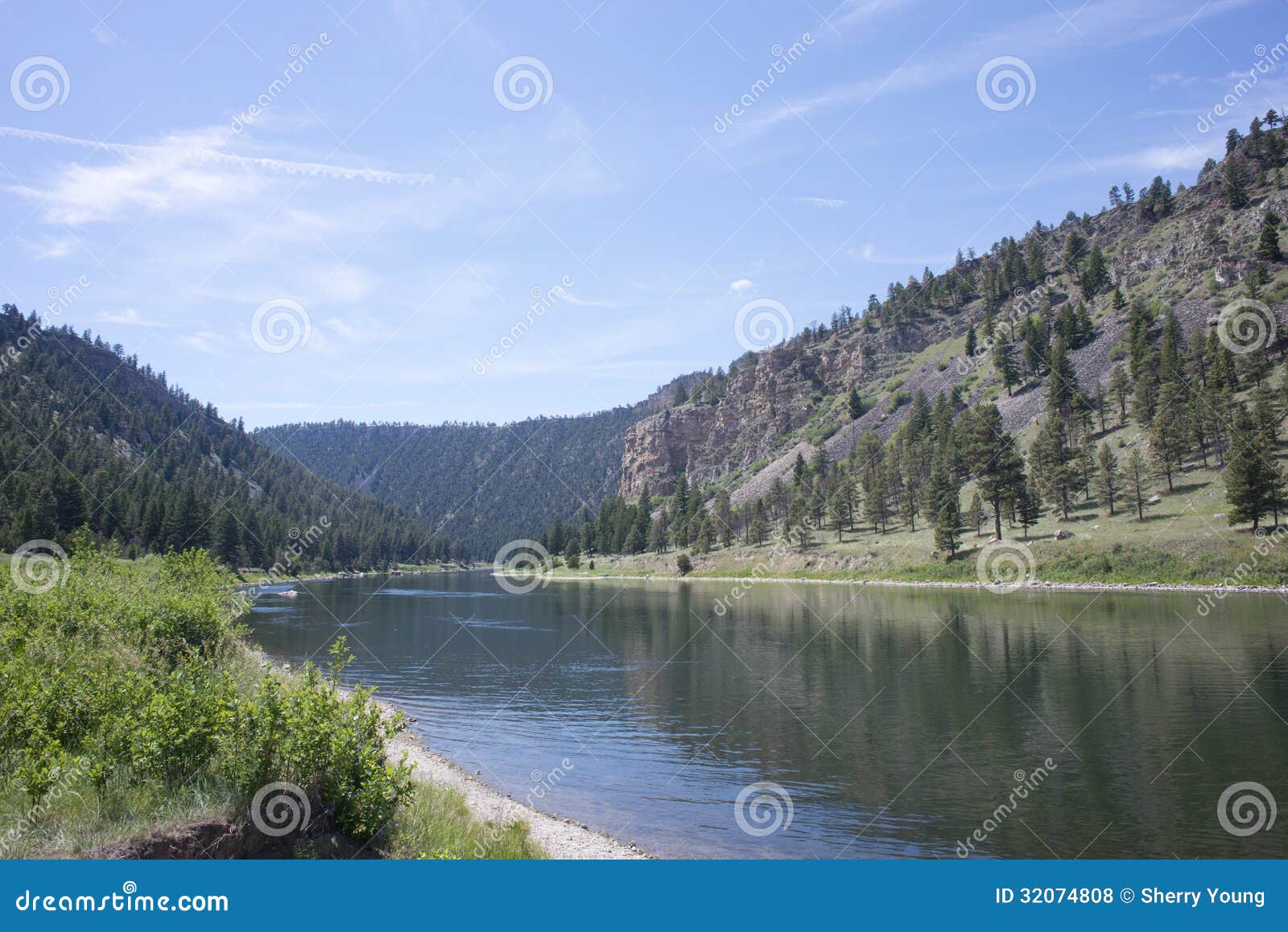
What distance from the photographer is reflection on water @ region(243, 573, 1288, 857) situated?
16891 millimetres

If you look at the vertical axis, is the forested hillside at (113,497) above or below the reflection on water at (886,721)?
above

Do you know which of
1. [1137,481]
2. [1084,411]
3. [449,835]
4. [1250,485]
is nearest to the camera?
[449,835]

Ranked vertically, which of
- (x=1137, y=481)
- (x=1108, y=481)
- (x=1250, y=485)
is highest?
(x=1108, y=481)

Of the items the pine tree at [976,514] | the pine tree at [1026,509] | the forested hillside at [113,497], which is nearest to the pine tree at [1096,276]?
the pine tree at [976,514]

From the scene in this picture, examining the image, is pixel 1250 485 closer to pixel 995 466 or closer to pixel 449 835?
pixel 995 466

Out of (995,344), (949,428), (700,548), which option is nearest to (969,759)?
(949,428)

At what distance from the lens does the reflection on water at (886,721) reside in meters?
16.9

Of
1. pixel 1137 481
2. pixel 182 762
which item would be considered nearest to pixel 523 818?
pixel 182 762

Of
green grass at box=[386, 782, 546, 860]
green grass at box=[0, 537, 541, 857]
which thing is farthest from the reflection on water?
green grass at box=[0, 537, 541, 857]

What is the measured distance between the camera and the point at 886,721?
26.4 m

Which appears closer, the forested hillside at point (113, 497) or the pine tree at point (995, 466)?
the pine tree at point (995, 466)

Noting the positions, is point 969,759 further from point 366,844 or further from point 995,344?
point 995,344

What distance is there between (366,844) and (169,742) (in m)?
3.44

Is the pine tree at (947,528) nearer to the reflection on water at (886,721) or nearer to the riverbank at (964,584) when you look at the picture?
the riverbank at (964,584)
